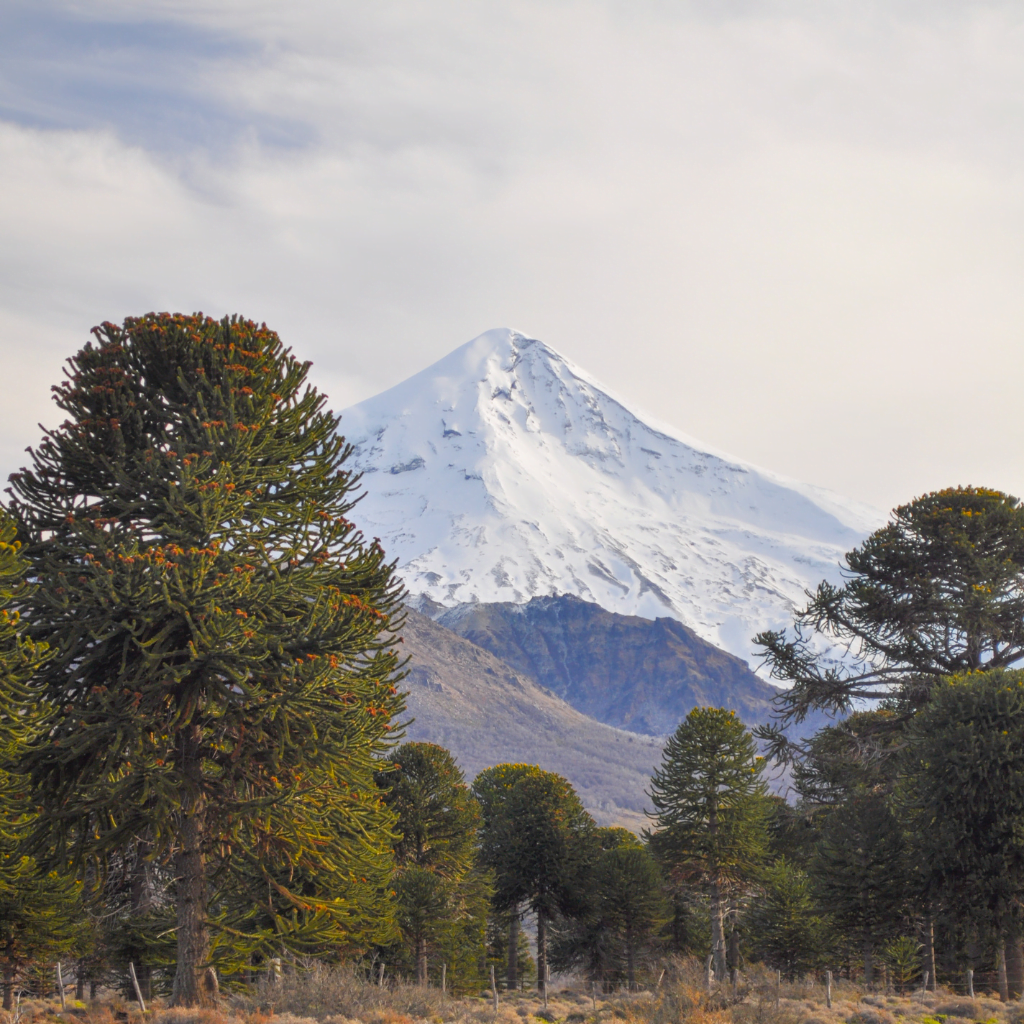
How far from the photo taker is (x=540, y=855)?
38031 mm

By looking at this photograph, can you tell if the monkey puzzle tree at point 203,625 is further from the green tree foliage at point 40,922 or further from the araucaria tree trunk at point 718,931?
the araucaria tree trunk at point 718,931

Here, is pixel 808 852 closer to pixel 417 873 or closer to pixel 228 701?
pixel 417 873

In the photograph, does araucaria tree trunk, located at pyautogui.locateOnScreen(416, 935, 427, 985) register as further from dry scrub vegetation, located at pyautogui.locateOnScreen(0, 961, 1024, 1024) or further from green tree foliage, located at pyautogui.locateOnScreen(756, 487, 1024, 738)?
green tree foliage, located at pyautogui.locateOnScreen(756, 487, 1024, 738)

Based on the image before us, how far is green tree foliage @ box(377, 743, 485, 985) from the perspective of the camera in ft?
A: 102

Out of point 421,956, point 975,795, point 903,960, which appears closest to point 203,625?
point 975,795

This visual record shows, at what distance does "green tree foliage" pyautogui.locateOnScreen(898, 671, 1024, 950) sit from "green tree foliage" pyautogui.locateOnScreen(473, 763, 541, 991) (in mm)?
22260

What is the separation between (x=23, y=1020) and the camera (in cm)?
1403

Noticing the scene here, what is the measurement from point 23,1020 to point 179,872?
4.30m

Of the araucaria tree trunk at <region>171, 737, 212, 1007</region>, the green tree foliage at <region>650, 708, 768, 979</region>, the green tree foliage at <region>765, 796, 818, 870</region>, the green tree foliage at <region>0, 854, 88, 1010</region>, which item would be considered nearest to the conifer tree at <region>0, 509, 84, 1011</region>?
the green tree foliage at <region>0, 854, 88, 1010</region>

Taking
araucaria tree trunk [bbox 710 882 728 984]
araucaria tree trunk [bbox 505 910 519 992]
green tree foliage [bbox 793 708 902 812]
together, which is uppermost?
green tree foliage [bbox 793 708 902 812]

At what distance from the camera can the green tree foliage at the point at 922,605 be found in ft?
64.2

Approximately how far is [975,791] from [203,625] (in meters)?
15.9

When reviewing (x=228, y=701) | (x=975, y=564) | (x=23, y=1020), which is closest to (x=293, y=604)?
(x=228, y=701)

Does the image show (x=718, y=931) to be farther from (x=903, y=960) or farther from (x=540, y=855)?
(x=540, y=855)
